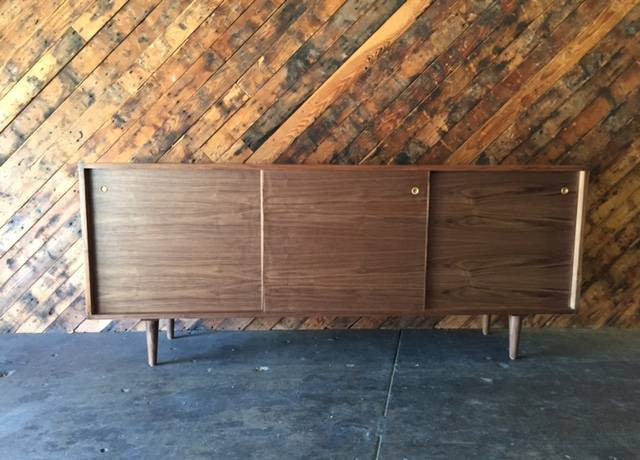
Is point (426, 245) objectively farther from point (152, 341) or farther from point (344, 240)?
point (152, 341)

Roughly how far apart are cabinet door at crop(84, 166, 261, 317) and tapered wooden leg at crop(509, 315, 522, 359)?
109 cm

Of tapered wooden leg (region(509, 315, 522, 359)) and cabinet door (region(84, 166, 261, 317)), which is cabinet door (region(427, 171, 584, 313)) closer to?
tapered wooden leg (region(509, 315, 522, 359))

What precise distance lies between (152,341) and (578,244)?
5.95 feet

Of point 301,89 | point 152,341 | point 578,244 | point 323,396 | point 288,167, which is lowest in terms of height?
point 323,396

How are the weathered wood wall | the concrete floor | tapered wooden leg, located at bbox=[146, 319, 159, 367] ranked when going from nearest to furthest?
the concrete floor < tapered wooden leg, located at bbox=[146, 319, 159, 367] < the weathered wood wall

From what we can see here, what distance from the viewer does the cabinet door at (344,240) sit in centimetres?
205

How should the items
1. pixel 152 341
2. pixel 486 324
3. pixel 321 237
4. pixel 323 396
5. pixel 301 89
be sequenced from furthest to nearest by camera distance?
1. pixel 486 324
2. pixel 301 89
3. pixel 152 341
4. pixel 321 237
5. pixel 323 396

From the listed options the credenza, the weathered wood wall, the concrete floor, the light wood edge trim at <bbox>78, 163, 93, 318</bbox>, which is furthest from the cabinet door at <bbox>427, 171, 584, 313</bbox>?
the light wood edge trim at <bbox>78, 163, 93, 318</bbox>

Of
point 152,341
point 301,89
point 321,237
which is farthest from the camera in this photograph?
point 301,89

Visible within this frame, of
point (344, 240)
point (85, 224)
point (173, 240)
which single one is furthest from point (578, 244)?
point (85, 224)

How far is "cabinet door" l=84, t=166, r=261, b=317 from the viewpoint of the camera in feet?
6.66

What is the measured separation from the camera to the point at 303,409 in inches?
73.9

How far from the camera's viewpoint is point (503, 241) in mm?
2111

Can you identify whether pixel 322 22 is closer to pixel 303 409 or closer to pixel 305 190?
pixel 305 190
